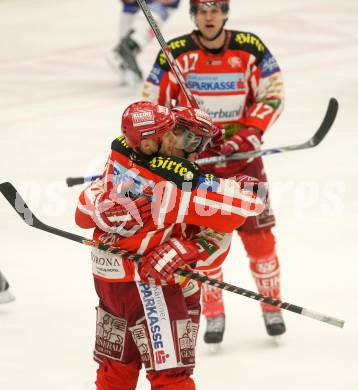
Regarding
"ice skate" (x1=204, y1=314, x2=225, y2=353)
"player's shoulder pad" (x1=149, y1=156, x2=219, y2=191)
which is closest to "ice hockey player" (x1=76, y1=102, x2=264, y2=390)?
"player's shoulder pad" (x1=149, y1=156, x2=219, y2=191)

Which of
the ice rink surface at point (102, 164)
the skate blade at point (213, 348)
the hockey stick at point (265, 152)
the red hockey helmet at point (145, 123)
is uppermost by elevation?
the red hockey helmet at point (145, 123)

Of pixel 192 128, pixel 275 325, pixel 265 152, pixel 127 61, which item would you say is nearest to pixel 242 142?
pixel 265 152

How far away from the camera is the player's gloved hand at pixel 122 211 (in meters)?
4.30

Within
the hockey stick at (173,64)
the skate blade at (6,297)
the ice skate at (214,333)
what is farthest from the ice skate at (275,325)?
the skate blade at (6,297)

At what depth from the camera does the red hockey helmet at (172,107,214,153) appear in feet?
15.1

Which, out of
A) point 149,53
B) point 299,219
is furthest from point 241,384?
point 149,53

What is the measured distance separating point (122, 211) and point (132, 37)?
7.07 meters

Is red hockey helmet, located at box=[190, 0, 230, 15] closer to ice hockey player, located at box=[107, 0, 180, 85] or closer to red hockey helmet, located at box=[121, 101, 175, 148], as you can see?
red hockey helmet, located at box=[121, 101, 175, 148]

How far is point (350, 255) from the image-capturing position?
7.18m

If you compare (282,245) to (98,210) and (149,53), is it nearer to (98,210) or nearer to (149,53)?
(98,210)

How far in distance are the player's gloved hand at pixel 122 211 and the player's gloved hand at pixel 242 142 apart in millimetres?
1593

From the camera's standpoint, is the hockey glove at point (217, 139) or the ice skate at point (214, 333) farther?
the ice skate at point (214, 333)

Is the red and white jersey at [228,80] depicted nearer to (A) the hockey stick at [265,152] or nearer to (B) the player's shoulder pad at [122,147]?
(A) the hockey stick at [265,152]

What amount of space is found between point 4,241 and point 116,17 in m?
Result: 6.87
